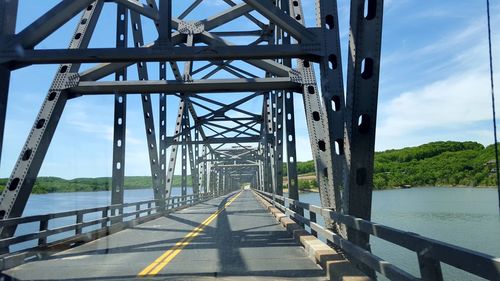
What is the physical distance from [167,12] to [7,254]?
6.06 metres

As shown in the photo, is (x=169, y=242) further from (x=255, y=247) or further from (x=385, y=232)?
(x=385, y=232)

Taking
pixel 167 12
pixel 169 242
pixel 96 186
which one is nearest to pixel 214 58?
pixel 167 12

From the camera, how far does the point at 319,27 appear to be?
1056 cm

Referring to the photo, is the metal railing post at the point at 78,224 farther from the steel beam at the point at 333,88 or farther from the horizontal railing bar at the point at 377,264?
the horizontal railing bar at the point at 377,264

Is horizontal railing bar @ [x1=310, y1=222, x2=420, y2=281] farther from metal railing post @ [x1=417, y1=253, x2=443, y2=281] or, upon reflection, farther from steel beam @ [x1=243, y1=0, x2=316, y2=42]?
steel beam @ [x1=243, y1=0, x2=316, y2=42]

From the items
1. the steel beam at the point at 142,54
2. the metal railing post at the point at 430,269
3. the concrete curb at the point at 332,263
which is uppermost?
the steel beam at the point at 142,54

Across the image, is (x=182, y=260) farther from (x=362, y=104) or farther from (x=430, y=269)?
(x=430, y=269)

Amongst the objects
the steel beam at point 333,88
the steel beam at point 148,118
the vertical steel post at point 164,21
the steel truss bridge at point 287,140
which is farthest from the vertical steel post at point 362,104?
the steel beam at point 148,118

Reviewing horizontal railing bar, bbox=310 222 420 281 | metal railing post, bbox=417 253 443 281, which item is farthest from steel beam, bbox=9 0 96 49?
metal railing post, bbox=417 253 443 281

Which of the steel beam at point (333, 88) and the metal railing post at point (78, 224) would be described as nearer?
the steel beam at point (333, 88)

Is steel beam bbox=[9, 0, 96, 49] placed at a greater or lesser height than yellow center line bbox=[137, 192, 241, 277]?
greater

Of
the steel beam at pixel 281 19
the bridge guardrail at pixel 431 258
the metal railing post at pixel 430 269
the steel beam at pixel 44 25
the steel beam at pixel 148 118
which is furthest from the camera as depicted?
the steel beam at pixel 148 118

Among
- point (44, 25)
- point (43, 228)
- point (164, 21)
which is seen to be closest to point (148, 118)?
point (43, 228)

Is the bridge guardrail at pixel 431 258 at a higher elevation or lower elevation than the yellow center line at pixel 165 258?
higher
